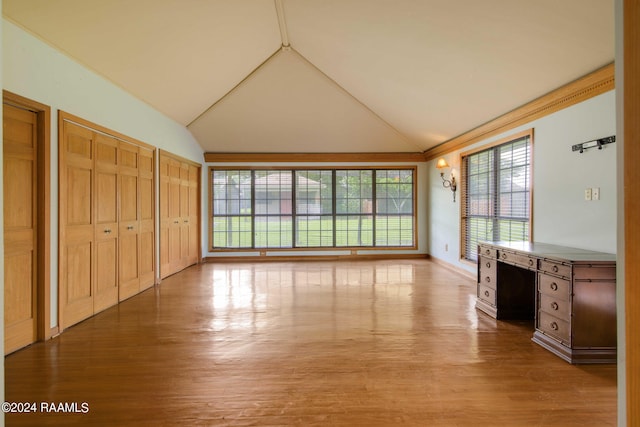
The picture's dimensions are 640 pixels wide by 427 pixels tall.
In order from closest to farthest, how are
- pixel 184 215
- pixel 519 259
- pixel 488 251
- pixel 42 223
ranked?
pixel 42 223, pixel 519 259, pixel 488 251, pixel 184 215

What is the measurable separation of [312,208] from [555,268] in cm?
542

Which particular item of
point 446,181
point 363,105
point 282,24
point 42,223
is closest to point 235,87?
point 282,24

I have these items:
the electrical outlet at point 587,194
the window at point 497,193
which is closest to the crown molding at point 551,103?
the window at point 497,193

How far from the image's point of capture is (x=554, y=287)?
2.85 metres

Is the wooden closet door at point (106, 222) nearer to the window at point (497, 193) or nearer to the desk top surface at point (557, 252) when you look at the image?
the desk top surface at point (557, 252)

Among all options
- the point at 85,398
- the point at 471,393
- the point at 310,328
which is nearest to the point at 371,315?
the point at 310,328

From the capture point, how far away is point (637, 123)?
Result: 3.73ft

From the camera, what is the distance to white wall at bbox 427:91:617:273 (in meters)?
3.02

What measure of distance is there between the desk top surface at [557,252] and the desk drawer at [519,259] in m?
0.06

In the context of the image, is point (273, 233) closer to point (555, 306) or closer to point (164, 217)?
point (164, 217)

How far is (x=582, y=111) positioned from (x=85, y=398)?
477 centimetres

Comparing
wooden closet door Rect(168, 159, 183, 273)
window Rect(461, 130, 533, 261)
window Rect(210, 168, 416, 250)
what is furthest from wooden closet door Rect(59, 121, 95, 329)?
window Rect(461, 130, 533, 261)

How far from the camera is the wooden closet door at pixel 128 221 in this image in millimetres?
4348

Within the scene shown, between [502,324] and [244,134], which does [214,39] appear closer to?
[244,134]
